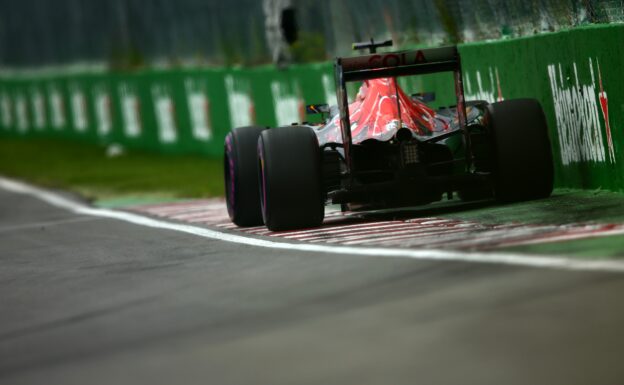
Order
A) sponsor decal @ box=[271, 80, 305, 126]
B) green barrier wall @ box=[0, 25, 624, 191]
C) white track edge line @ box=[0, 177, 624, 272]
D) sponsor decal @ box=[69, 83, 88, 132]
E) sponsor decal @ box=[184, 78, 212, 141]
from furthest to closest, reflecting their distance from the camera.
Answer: sponsor decal @ box=[69, 83, 88, 132] → sponsor decal @ box=[184, 78, 212, 141] → sponsor decal @ box=[271, 80, 305, 126] → green barrier wall @ box=[0, 25, 624, 191] → white track edge line @ box=[0, 177, 624, 272]

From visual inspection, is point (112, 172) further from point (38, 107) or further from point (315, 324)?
point (315, 324)

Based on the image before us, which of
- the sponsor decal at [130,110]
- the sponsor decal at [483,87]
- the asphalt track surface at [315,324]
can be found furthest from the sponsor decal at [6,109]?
the asphalt track surface at [315,324]

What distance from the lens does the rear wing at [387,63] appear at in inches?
491

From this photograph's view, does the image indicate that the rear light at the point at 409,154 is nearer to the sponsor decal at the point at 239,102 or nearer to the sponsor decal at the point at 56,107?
the sponsor decal at the point at 239,102

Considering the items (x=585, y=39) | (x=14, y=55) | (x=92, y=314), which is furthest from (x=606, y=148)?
(x=14, y=55)

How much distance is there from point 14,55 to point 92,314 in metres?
39.7

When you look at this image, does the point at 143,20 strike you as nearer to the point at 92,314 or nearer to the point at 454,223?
the point at 454,223

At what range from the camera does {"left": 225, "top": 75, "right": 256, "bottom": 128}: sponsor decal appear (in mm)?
25172

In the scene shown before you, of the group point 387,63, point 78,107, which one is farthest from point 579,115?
point 78,107

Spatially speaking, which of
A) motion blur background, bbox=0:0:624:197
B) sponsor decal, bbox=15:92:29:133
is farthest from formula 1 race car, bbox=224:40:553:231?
sponsor decal, bbox=15:92:29:133

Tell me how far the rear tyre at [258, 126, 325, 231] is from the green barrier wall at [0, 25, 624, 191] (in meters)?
2.38

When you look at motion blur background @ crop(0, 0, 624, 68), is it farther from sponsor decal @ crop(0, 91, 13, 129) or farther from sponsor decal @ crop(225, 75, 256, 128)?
sponsor decal @ crop(0, 91, 13, 129)

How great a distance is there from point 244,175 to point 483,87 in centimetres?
325

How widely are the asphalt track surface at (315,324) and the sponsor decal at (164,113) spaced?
20014 millimetres
